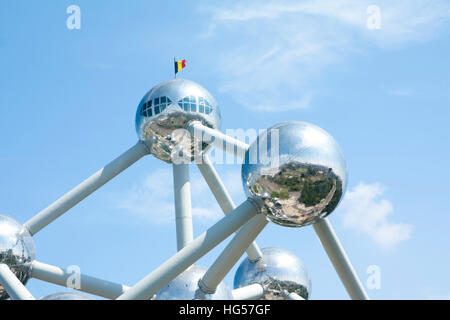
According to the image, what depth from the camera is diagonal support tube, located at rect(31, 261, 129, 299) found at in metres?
14.3

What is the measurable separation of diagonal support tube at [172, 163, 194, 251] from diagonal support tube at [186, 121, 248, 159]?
3.70 feet

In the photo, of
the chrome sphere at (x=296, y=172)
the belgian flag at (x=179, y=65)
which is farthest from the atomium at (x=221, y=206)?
the belgian flag at (x=179, y=65)

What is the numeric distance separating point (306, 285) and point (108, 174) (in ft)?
19.0

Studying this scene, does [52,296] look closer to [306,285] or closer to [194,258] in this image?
[194,258]

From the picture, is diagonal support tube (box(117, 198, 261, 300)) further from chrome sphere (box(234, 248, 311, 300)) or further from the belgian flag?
the belgian flag

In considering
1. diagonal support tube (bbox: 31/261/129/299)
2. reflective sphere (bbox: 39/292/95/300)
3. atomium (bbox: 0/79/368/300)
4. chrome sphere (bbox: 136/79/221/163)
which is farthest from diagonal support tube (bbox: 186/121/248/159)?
reflective sphere (bbox: 39/292/95/300)

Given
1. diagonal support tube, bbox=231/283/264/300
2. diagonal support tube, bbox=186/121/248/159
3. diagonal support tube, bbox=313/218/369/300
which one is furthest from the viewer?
diagonal support tube, bbox=231/283/264/300

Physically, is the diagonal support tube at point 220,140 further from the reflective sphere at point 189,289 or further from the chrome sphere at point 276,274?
the chrome sphere at point 276,274

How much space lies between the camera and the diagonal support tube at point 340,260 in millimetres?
11516

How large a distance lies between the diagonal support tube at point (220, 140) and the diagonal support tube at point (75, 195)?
1991mm

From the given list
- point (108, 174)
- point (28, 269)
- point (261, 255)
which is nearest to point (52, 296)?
point (28, 269)

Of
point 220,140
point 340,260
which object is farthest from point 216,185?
point 340,260

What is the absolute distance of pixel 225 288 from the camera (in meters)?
12.8

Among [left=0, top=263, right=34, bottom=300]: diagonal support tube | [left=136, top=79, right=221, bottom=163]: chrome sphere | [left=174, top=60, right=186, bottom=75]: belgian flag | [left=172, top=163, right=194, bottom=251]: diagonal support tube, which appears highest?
[left=174, top=60, right=186, bottom=75]: belgian flag
